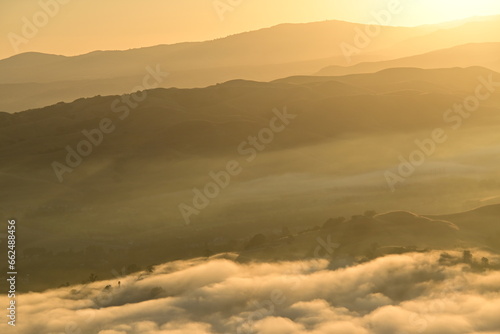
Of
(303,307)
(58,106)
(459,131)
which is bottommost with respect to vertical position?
(303,307)

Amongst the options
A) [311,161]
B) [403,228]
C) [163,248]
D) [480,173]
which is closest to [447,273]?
[403,228]

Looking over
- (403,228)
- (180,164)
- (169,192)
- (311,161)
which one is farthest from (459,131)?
(403,228)

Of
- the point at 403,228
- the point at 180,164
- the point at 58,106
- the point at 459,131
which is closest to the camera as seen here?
the point at 403,228

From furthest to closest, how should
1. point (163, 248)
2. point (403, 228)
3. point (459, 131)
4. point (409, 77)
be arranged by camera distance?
1. point (409, 77)
2. point (459, 131)
3. point (163, 248)
4. point (403, 228)

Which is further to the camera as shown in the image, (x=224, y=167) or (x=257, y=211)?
(x=224, y=167)

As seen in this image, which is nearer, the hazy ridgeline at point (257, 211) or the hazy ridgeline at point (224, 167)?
the hazy ridgeline at point (257, 211)

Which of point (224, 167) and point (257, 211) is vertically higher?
point (224, 167)

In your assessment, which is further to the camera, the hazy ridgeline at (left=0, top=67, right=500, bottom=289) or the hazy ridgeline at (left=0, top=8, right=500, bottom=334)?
the hazy ridgeline at (left=0, top=67, right=500, bottom=289)

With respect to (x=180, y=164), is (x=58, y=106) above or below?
above

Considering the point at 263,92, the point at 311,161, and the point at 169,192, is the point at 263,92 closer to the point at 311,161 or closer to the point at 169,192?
the point at 311,161

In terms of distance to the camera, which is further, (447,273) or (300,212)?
(300,212)
